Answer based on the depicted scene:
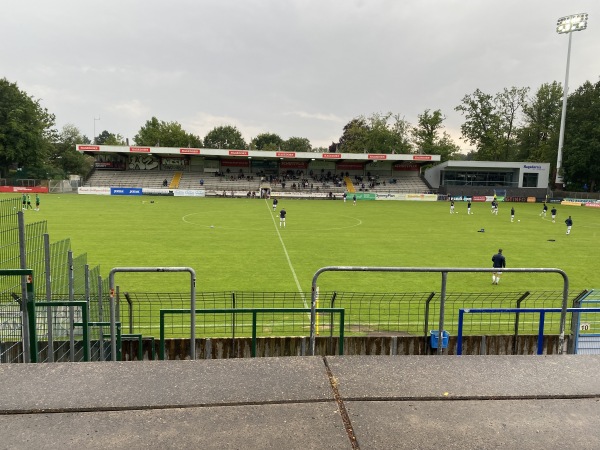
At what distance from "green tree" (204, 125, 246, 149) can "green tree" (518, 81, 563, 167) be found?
75930 millimetres

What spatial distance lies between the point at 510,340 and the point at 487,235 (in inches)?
786

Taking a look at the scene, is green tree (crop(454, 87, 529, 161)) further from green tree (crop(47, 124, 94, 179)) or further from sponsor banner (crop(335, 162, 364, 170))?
green tree (crop(47, 124, 94, 179))

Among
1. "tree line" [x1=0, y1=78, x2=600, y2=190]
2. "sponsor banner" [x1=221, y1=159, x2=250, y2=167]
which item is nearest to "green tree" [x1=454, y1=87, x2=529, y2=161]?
"tree line" [x1=0, y1=78, x2=600, y2=190]

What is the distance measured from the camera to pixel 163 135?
4200 inches

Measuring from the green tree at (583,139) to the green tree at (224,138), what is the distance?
8498cm

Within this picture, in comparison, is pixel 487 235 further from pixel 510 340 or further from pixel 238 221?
pixel 510 340

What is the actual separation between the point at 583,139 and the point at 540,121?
67.5 feet

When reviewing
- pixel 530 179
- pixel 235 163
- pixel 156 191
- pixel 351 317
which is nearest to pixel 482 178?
pixel 530 179

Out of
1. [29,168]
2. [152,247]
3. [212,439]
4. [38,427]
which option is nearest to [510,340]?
[212,439]

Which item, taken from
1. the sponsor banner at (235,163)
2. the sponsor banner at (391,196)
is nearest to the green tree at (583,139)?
the sponsor banner at (391,196)

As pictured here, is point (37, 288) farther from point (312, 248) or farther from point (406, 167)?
point (406, 167)

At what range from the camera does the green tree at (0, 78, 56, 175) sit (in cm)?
7088

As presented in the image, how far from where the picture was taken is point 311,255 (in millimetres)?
19422

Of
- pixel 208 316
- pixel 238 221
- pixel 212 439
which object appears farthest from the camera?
pixel 238 221
